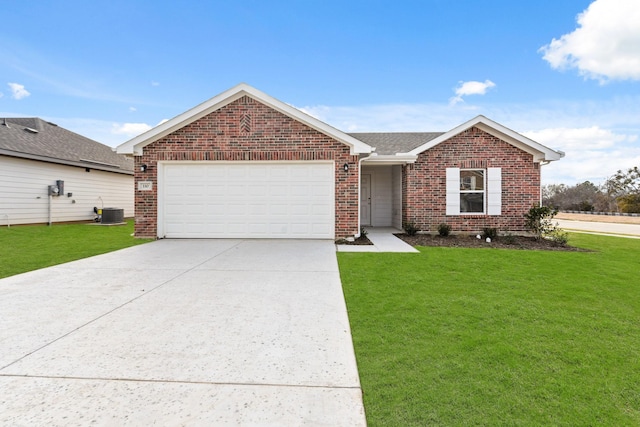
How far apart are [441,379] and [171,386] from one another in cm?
199

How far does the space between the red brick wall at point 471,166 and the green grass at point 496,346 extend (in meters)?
5.45

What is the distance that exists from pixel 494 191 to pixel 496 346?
9.55 metres

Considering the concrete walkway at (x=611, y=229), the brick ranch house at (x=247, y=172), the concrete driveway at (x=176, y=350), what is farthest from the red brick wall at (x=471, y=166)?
the concrete driveway at (x=176, y=350)

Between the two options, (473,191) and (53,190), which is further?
(53,190)

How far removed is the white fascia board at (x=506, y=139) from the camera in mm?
10695

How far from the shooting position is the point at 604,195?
32750mm

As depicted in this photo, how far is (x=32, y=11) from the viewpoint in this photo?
12.4 metres

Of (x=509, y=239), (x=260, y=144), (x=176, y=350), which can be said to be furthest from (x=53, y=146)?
(x=509, y=239)

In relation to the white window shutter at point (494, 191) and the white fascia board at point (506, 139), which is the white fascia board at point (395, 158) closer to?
the white fascia board at point (506, 139)

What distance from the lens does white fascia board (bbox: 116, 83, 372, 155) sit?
9.52 metres

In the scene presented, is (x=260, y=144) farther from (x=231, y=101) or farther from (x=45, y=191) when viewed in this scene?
(x=45, y=191)

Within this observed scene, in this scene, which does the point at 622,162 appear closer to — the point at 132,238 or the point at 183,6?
the point at 183,6

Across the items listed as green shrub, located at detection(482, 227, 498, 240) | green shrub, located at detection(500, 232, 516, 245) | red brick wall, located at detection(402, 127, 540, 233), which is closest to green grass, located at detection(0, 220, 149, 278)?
red brick wall, located at detection(402, 127, 540, 233)

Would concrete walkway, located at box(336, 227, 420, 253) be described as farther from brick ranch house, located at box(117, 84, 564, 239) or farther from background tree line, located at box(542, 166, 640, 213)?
background tree line, located at box(542, 166, 640, 213)
